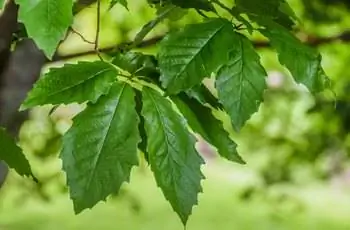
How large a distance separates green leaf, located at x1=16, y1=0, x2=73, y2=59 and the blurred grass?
3413 mm

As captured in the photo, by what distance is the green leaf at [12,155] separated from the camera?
739 mm

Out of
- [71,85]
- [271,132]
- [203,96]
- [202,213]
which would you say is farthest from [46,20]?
[202,213]

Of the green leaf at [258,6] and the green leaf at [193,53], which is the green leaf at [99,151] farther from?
the green leaf at [258,6]

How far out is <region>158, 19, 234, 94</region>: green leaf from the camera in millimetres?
690

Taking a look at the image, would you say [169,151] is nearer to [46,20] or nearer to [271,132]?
[46,20]

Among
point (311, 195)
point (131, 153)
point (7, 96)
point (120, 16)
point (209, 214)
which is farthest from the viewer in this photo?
point (311, 195)

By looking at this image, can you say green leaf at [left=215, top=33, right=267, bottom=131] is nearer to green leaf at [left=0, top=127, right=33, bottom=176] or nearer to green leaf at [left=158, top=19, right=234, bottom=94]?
green leaf at [left=158, top=19, right=234, bottom=94]

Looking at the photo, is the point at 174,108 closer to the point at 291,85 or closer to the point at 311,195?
the point at 291,85

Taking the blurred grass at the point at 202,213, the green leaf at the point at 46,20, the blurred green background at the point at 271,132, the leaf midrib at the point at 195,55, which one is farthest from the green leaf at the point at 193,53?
the blurred grass at the point at 202,213

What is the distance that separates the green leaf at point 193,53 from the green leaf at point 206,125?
1.2 inches

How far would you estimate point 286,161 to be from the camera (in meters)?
2.69

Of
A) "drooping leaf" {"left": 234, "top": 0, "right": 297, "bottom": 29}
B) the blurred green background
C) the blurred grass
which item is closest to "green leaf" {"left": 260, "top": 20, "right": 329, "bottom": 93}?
"drooping leaf" {"left": 234, "top": 0, "right": 297, "bottom": 29}

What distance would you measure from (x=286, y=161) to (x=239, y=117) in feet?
6.64

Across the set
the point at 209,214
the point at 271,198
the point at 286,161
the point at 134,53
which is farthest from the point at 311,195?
the point at 134,53
